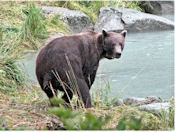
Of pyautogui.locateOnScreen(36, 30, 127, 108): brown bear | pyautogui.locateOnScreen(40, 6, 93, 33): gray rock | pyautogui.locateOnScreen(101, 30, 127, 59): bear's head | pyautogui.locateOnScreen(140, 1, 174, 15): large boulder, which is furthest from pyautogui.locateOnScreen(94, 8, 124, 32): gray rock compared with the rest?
pyautogui.locateOnScreen(36, 30, 127, 108): brown bear

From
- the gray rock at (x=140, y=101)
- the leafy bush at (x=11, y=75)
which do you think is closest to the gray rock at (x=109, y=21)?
the leafy bush at (x=11, y=75)

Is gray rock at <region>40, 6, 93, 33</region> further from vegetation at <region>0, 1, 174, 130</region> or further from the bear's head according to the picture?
the bear's head

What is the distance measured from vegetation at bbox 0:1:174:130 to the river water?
395mm

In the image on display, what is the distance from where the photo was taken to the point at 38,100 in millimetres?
5324

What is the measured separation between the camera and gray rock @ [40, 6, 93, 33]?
1242 centimetres

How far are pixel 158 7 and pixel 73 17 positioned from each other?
21.7 feet

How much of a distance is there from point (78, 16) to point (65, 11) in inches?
20.5

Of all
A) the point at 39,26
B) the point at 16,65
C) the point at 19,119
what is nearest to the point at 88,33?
the point at 16,65

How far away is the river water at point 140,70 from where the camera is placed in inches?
269

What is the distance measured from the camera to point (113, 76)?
25.2ft

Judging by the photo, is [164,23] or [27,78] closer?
[27,78]

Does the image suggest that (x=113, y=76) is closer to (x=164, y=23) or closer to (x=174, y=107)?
(x=174, y=107)

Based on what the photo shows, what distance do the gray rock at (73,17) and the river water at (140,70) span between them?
2309 mm

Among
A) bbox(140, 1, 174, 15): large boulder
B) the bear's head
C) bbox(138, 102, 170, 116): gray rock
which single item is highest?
the bear's head
